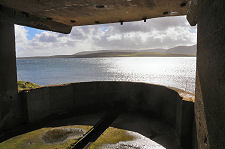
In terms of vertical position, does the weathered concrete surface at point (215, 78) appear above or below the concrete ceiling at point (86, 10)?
below

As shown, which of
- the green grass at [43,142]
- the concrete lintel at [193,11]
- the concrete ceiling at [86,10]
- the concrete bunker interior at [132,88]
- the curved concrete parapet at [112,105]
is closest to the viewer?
the concrete bunker interior at [132,88]

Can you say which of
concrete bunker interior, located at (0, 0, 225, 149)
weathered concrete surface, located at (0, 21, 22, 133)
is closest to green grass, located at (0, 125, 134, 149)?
concrete bunker interior, located at (0, 0, 225, 149)

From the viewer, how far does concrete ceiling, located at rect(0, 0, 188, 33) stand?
15.7 feet

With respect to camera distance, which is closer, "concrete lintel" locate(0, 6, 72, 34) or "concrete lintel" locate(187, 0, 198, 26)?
"concrete lintel" locate(187, 0, 198, 26)

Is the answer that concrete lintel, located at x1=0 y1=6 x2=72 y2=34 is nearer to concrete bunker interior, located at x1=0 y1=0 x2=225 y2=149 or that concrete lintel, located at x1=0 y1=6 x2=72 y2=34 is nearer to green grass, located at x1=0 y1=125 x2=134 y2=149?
concrete bunker interior, located at x1=0 y1=0 x2=225 y2=149

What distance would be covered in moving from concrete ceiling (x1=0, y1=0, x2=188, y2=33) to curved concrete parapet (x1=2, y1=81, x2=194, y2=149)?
322 centimetres

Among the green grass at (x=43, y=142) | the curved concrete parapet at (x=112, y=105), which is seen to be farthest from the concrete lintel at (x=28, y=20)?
the green grass at (x=43, y=142)

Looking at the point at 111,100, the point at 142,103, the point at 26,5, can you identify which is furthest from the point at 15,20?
the point at 142,103

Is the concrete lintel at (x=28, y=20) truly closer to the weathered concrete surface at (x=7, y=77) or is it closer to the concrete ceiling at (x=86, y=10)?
the concrete ceiling at (x=86, y=10)

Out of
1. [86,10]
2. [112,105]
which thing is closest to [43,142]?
[112,105]

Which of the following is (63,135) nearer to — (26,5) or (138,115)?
(138,115)

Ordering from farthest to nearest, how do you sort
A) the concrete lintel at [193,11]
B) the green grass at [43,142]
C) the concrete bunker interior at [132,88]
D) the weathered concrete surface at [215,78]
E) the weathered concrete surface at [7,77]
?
1. the weathered concrete surface at [7,77]
2. the green grass at [43,142]
3. the concrete lintel at [193,11]
4. the concrete bunker interior at [132,88]
5. the weathered concrete surface at [215,78]

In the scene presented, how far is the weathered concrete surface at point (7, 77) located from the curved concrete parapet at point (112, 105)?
463 mm

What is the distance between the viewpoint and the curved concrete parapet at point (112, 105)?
6.27 metres
